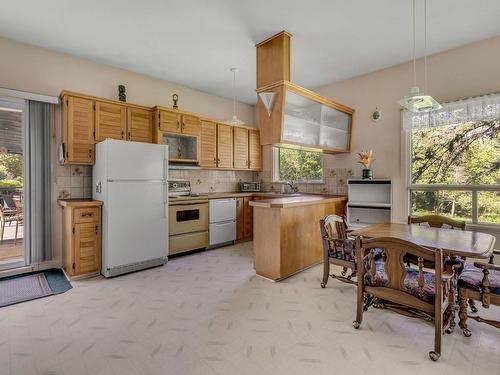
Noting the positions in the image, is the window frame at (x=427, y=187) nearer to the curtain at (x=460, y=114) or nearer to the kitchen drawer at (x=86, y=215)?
the curtain at (x=460, y=114)

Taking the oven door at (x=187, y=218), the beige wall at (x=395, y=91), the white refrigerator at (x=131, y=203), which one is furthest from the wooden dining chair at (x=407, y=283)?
the oven door at (x=187, y=218)

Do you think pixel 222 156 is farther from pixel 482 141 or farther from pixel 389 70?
pixel 482 141

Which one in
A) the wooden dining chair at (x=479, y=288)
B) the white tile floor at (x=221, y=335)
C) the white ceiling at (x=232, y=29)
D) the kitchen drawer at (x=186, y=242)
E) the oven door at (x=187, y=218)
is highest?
the white ceiling at (x=232, y=29)

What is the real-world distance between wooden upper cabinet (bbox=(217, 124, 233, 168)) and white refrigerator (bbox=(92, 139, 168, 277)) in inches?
58.3

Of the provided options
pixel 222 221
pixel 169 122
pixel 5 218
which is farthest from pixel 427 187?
pixel 5 218

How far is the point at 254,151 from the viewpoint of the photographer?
577cm

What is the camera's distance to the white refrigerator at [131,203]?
3270mm

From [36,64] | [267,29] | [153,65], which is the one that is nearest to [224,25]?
[267,29]

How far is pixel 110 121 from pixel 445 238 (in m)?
4.03

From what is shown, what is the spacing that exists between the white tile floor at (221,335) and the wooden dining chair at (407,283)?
0.19 metres

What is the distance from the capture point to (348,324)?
7.36 ft

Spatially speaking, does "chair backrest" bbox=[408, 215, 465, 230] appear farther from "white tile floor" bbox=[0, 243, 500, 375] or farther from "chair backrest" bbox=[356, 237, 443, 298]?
"chair backrest" bbox=[356, 237, 443, 298]

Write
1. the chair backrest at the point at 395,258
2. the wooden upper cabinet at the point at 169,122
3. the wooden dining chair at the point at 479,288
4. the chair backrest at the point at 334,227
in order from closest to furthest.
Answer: the chair backrest at the point at 395,258 → the wooden dining chair at the point at 479,288 → the chair backrest at the point at 334,227 → the wooden upper cabinet at the point at 169,122

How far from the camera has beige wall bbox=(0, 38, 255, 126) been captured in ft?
10.8
